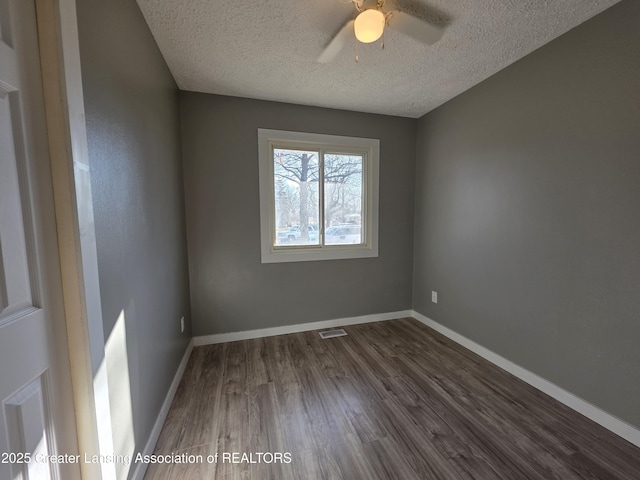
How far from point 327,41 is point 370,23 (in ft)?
1.85

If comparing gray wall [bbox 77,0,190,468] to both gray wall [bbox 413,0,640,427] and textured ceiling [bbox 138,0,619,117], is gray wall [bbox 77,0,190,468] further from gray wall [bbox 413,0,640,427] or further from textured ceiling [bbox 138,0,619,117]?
gray wall [bbox 413,0,640,427]

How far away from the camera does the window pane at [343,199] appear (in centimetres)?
287

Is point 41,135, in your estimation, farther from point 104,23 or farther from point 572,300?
point 572,300

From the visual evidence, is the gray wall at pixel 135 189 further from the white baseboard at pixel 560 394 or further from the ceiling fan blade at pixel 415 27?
the white baseboard at pixel 560 394

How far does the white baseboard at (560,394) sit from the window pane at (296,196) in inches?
73.9

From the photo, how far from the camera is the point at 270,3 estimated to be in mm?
1386

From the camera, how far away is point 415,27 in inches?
53.6

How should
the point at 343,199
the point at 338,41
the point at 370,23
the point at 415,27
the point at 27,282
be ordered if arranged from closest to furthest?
the point at 27,282, the point at 370,23, the point at 415,27, the point at 338,41, the point at 343,199

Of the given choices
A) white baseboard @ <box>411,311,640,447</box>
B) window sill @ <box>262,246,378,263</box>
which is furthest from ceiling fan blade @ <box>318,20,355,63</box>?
white baseboard @ <box>411,311,640,447</box>

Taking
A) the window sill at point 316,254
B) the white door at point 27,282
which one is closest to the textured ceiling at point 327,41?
the white door at point 27,282

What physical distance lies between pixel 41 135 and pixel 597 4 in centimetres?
266

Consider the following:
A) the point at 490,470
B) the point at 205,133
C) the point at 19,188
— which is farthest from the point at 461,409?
the point at 205,133

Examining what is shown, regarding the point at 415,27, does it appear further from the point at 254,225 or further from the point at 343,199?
the point at 254,225

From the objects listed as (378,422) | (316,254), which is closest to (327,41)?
(316,254)
